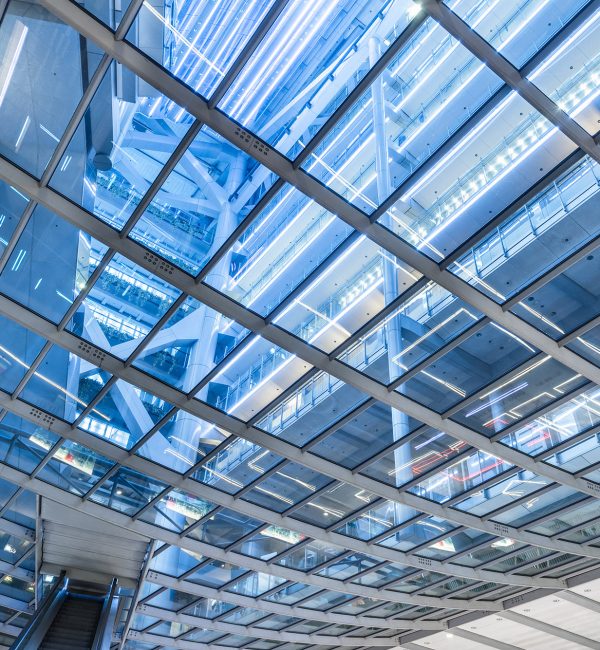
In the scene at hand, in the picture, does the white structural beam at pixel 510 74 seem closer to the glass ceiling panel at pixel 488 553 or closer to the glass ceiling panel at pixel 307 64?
the glass ceiling panel at pixel 307 64

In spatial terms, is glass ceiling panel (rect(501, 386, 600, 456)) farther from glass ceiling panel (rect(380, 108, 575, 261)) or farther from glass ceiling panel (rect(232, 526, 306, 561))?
glass ceiling panel (rect(232, 526, 306, 561))

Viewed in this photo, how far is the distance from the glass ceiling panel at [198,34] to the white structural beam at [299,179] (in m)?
0.23

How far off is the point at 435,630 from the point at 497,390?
21.5 meters

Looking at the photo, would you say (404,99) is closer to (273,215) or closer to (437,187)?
(437,187)

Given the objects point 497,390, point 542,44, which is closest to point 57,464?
point 497,390

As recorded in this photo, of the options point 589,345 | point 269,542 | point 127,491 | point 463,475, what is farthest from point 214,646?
point 589,345

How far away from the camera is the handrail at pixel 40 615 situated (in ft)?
55.1

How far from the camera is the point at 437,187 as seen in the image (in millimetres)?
12547

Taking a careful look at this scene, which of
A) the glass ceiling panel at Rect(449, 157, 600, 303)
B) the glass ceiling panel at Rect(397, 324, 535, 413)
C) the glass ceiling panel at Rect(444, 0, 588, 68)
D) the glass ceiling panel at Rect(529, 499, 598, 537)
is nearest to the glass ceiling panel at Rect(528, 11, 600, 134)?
the glass ceiling panel at Rect(444, 0, 588, 68)

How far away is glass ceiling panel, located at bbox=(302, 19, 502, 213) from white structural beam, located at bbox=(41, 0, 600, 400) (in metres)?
0.31

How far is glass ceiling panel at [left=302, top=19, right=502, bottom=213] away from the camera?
1087 centimetres

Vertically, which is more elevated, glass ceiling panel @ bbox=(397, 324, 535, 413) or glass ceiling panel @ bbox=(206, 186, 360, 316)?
glass ceiling panel @ bbox=(397, 324, 535, 413)

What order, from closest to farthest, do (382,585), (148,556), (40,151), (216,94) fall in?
(216,94) < (40,151) < (148,556) < (382,585)

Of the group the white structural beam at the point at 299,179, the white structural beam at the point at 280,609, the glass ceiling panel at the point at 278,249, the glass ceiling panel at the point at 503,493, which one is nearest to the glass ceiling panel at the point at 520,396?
the white structural beam at the point at 299,179
